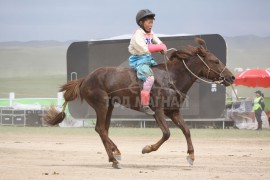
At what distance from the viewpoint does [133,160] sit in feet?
45.1

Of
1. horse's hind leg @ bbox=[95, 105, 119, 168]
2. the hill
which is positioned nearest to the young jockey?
horse's hind leg @ bbox=[95, 105, 119, 168]

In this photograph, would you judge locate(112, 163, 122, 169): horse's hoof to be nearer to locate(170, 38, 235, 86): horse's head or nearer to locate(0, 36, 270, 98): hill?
locate(170, 38, 235, 86): horse's head

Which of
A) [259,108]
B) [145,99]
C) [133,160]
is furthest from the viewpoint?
[259,108]

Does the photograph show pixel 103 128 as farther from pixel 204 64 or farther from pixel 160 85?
pixel 204 64

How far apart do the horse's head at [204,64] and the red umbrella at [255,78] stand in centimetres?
1517

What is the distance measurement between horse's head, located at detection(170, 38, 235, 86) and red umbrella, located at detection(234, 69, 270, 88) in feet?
49.8

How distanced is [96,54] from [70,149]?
871 centimetres

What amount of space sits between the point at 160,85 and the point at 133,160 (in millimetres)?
1982

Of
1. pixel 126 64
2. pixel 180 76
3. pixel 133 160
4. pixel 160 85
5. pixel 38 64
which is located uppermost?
pixel 38 64

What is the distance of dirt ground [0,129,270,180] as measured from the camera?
35.3 ft

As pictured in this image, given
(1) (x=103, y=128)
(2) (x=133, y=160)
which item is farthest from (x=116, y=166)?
(2) (x=133, y=160)

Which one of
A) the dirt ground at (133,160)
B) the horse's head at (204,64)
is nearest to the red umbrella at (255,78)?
the dirt ground at (133,160)

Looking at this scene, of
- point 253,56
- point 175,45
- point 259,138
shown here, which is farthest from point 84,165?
point 253,56

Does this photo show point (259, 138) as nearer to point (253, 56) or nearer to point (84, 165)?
point (84, 165)
